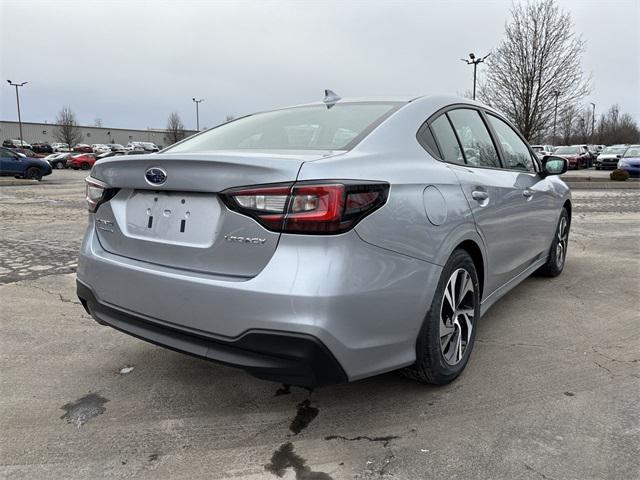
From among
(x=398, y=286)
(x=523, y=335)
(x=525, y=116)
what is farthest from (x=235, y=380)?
(x=525, y=116)

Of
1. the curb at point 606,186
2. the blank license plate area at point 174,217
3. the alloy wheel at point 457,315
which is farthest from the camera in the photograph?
the curb at point 606,186

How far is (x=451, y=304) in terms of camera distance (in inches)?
111

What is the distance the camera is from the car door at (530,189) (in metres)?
3.88

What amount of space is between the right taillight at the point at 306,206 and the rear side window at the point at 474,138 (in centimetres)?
138

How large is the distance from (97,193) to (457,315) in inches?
81.4

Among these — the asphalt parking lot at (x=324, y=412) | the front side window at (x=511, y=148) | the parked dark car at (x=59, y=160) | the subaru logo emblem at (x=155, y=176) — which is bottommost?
the asphalt parking lot at (x=324, y=412)

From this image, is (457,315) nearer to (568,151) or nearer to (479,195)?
(479,195)

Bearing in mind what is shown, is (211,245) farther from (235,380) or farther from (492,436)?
(492,436)

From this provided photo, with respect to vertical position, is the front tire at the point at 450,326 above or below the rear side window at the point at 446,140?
below

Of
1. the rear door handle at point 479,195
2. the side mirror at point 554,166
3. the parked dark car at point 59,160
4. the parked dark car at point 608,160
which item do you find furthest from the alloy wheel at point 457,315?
the parked dark car at point 59,160

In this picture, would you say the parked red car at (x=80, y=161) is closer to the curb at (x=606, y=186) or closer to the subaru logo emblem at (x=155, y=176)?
the curb at (x=606, y=186)

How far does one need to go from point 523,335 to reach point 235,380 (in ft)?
6.73

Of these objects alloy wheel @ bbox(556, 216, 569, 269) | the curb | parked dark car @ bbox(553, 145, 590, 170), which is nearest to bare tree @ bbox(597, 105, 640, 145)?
parked dark car @ bbox(553, 145, 590, 170)

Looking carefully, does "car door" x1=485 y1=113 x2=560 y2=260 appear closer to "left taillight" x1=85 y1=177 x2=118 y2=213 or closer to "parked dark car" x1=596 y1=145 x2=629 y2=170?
"left taillight" x1=85 y1=177 x2=118 y2=213
